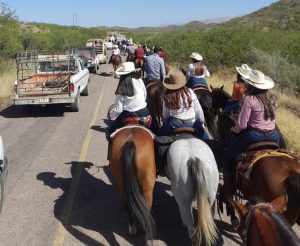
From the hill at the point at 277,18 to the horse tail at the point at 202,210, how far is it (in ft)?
200

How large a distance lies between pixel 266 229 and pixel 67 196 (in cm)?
526

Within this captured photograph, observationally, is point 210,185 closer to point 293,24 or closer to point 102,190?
point 102,190

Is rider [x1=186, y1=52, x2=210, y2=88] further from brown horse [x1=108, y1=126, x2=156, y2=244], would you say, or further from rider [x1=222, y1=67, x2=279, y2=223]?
brown horse [x1=108, y1=126, x2=156, y2=244]

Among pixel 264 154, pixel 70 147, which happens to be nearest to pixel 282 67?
pixel 70 147

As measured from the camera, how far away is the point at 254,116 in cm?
572

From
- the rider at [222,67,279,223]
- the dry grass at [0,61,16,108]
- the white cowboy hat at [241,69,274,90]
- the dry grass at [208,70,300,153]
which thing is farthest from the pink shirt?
the dry grass at [0,61,16,108]

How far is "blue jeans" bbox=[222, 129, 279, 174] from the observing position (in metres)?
5.76

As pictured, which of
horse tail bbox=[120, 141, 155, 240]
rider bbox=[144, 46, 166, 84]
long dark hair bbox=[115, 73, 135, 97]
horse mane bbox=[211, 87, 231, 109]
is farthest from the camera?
rider bbox=[144, 46, 166, 84]

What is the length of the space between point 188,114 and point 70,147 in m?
5.49

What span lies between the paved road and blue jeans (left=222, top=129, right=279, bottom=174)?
3.37ft

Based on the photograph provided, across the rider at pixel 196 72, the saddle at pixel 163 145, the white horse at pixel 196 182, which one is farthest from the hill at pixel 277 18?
the white horse at pixel 196 182

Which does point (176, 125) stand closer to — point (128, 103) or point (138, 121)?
point (138, 121)

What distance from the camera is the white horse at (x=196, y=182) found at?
5062mm

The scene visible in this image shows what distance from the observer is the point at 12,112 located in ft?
53.4
